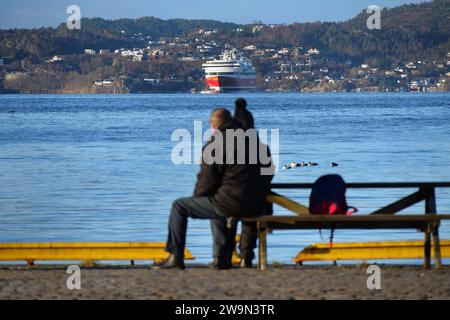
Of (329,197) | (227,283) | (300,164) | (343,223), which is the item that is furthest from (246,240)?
(300,164)

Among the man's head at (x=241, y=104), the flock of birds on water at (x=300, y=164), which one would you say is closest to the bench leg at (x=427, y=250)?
the man's head at (x=241, y=104)

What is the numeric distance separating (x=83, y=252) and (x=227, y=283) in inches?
84.8

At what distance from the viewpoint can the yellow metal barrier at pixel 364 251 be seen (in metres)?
10.8

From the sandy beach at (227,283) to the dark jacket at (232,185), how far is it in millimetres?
514

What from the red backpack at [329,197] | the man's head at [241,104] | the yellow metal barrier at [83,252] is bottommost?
the yellow metal barrier at [83,252]

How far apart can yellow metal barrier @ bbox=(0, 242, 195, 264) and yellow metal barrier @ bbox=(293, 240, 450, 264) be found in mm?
1047

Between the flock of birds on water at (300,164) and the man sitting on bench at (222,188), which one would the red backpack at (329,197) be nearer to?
the man sitting on bench at (222,188)

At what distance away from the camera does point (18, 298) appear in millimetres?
8492

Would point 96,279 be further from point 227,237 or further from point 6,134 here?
point 6,134

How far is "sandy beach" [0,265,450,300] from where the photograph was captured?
28.2ft

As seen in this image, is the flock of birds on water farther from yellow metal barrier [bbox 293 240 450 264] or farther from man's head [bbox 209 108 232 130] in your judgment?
man's head [bbox 209 108 232 130]

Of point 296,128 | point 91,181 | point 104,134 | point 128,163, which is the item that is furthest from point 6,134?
point 91,181


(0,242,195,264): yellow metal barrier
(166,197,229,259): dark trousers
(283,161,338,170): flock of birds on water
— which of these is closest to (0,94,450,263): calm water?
(283,161,338,170): flock of birds on water
